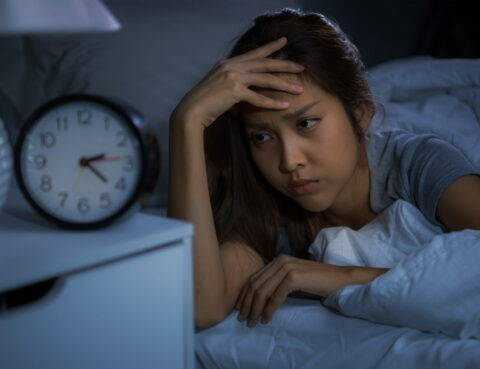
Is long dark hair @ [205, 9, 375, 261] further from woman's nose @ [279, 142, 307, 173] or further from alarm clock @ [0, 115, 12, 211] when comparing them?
alarm clock @ [0, 115, 12, 211]

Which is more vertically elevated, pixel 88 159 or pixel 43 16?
pixel 43 16

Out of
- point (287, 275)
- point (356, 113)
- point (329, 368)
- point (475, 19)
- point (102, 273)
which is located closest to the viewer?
point (102, 273)

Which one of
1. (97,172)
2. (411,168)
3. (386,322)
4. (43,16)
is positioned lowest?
(386,322)

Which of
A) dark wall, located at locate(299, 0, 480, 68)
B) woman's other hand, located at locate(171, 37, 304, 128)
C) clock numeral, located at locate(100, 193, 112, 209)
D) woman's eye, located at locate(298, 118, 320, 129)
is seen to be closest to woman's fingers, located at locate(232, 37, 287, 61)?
woman's other hand, located at locate(171, 37, 304, 128)

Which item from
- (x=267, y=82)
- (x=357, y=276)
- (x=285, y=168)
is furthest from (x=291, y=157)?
(x=357, y=276)

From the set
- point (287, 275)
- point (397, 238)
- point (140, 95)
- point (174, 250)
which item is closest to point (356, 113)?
point (397, 238)

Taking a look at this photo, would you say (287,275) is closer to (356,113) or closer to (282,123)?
(282,123)

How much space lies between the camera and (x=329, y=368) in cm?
85

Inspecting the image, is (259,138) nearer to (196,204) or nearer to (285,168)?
(285,168)

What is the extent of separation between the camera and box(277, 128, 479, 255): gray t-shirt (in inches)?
43.6

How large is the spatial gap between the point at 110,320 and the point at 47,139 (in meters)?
0.22

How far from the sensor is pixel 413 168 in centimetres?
116

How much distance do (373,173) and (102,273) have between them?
78cm

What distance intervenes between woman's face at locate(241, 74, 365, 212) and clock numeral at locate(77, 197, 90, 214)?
478 millimetres
